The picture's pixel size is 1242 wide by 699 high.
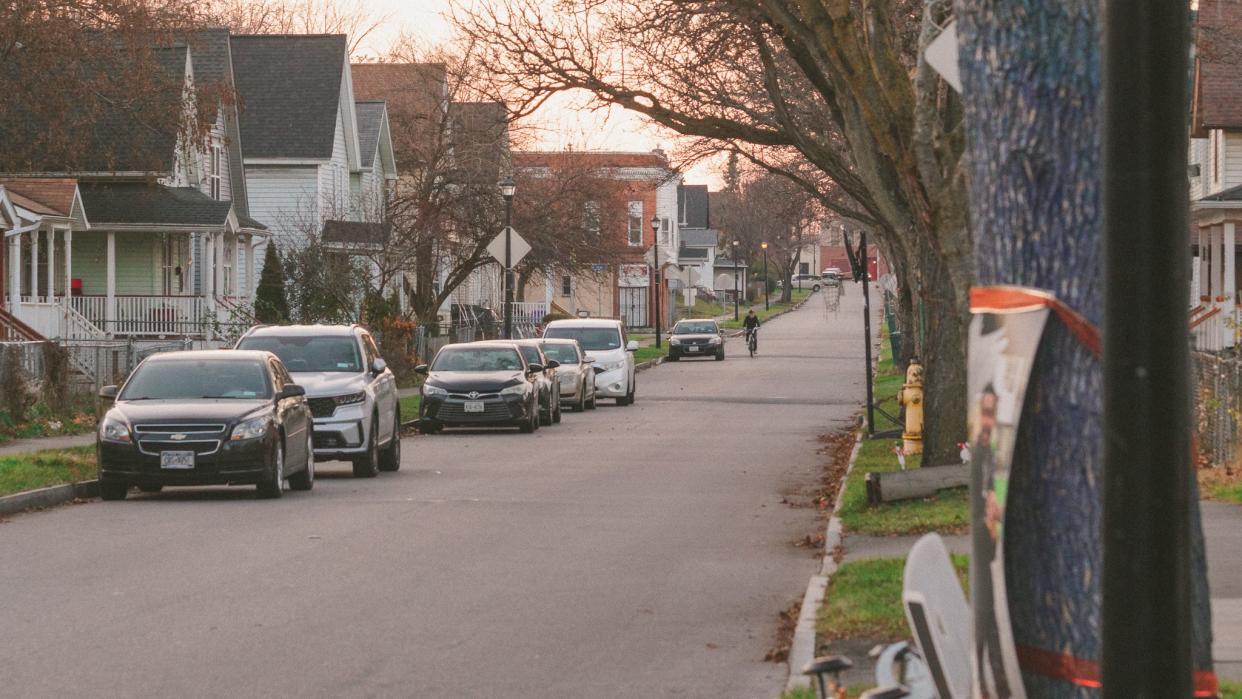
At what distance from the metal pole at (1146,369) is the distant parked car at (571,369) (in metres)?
33.5

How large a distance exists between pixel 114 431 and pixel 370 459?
4520 millimetres

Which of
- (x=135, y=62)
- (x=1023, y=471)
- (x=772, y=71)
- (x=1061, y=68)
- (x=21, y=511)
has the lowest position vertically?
(x=21, y=511)

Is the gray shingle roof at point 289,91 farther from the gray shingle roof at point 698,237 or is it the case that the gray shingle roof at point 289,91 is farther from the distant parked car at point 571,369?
the gray shingle roof at point 698,237

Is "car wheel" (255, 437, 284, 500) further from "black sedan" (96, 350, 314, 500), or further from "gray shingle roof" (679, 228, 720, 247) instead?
"gray shingle roof" (679, 228, 720, 247)

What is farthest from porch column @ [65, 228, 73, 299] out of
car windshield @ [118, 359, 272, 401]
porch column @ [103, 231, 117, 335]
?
car windshield @ [118, 359, 272, 401]

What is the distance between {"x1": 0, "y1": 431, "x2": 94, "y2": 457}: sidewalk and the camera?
2339 cm

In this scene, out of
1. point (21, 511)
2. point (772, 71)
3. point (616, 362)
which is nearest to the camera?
point (21, 511)

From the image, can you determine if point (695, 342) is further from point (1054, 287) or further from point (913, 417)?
point (1054, 287)

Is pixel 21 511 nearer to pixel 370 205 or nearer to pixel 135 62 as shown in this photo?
pixel 135 62

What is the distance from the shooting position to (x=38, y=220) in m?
36.9

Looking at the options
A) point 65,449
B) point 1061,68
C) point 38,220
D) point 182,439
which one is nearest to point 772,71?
point 182,439

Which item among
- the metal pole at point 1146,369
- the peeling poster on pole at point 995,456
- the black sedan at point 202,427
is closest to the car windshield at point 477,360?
→ the black sedan at point 202,427

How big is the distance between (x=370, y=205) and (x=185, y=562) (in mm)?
38870

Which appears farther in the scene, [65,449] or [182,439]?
[65,449]
